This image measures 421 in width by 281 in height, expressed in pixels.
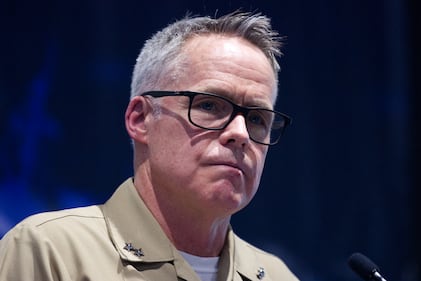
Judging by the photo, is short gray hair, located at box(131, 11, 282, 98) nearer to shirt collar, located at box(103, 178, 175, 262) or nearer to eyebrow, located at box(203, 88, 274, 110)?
eyebrow, located at box(203, 88, 274, 110)

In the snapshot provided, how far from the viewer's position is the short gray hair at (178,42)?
2.10 metres

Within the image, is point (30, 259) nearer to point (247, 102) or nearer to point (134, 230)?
point (134, 230)

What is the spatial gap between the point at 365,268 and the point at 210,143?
0.53 metres

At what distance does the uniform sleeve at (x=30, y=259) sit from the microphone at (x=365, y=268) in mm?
771

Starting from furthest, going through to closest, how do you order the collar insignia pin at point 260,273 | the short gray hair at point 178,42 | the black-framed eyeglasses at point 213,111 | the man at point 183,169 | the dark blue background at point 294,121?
the dark blue background at point 294,121, the collar insignia pin at point 260,273, the short gray hair at point 178,42, the black-framed eyeglasses at point 213,111, the man at point 183,169

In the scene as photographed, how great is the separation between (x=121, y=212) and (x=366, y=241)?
177cm

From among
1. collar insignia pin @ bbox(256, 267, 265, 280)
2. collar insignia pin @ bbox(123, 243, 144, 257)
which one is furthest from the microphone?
collar insignia pin @ bbox(123, 243, 144, 257)

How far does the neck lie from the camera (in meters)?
2.04

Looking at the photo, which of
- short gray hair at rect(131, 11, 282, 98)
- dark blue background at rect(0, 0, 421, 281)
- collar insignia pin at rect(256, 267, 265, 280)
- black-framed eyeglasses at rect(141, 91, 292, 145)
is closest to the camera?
black-framed eyeglasses at rect(141, 91, 292, 145)

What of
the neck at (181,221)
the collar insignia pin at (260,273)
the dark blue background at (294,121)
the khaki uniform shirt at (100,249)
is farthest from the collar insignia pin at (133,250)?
the dark blue background at (294,121)

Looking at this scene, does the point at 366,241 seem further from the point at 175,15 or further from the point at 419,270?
the point at 175,15

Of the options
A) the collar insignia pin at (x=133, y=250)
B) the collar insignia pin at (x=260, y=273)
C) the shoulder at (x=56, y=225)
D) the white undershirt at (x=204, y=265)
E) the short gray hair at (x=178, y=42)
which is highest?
the short gray hair at (x=178, y=42)

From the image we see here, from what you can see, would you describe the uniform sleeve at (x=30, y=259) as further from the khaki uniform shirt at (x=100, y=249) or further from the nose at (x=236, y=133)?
the nose at (x=236, y=133)

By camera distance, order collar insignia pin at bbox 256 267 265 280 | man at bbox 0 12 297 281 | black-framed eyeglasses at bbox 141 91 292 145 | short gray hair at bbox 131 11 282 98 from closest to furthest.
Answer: man at bbox 0 12 297 281 < black-framed eyeglasses at bbox 141 91 292 145 < short gray hair at bbox 131 11 282 98 < collar insignia pin at bbox 256 267 265 280
